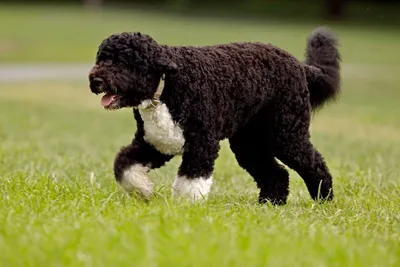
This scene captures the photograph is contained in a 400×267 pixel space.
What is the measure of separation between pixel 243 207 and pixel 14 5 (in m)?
44.1

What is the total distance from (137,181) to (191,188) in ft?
1.40

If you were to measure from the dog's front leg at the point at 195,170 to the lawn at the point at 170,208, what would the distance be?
4.9 inches

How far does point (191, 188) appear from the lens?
21.0 feet

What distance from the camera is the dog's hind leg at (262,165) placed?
7.43 m

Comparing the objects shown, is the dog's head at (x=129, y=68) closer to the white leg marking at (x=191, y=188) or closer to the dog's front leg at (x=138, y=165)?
the dog's front leg at (x=138, y=165)

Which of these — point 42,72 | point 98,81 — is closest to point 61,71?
point 42,72

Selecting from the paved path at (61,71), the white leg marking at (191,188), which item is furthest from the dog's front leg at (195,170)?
the paved path at (61,71)

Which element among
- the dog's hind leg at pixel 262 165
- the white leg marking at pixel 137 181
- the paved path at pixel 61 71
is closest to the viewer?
the white leg marking at pixel 137 181

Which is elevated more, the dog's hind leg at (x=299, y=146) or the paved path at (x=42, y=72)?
the dog's hind leg at (x=299, y=146)

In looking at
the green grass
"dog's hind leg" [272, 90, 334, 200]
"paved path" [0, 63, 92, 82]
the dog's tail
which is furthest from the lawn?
the green grass

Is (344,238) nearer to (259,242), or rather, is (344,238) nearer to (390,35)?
(259,242)

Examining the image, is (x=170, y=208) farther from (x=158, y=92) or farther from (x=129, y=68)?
(x=129, y=68)

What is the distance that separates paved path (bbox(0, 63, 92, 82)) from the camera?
2489 centimetres

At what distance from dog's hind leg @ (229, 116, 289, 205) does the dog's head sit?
53.5 inches
